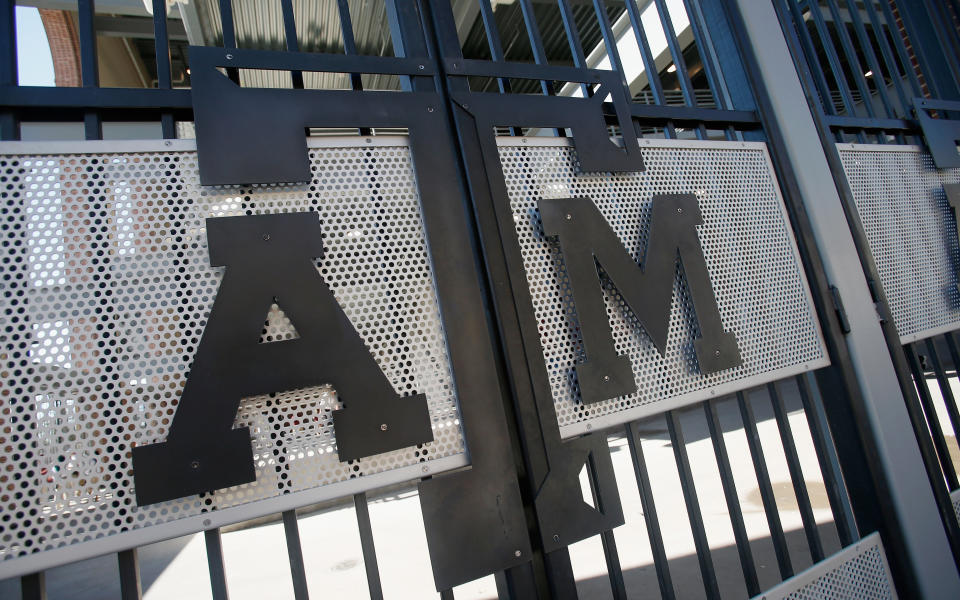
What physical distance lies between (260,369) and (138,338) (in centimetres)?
22

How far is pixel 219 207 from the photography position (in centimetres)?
103

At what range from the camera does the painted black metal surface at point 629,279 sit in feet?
4.04

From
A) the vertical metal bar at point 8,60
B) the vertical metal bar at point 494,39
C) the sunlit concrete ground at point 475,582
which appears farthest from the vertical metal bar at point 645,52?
the sunlit concrete ground at point 475,582

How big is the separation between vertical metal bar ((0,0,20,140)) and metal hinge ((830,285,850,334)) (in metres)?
2.18

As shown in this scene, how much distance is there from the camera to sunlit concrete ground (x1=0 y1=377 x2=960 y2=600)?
285 cm

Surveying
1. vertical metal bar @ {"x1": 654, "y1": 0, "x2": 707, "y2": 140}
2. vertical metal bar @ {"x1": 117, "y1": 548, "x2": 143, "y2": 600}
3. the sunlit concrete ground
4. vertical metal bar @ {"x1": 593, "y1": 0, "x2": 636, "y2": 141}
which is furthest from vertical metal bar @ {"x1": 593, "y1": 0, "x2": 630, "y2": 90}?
the sunlit concrete ground

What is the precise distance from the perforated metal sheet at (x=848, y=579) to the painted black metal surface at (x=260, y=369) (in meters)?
1.10

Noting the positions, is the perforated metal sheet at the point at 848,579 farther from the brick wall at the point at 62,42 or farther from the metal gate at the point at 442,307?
the brick wall at the point at 62,42

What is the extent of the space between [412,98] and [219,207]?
0.50m

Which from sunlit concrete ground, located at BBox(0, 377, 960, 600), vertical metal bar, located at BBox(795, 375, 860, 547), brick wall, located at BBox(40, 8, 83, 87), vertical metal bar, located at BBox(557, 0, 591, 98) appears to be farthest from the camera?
brick wall, located at BBox(40, 8, 83, 87)

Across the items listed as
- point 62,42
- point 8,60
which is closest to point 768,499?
point 8,60

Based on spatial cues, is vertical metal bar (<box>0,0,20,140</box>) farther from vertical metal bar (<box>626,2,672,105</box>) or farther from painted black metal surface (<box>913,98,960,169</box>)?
painted black metal surface (<box>913,98,960,169</box>)

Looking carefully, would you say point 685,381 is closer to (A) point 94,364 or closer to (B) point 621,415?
(B) point 621,415

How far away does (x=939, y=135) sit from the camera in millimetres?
2145
